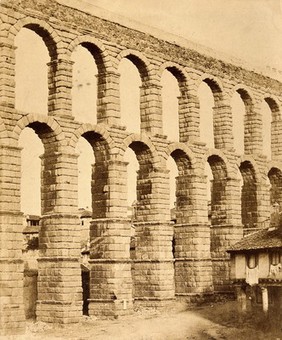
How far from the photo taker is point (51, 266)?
2884cm

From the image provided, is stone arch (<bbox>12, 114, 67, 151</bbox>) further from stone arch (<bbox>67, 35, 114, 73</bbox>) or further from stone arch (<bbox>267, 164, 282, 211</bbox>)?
stone arch (<bbox>267, 164, 282, 211</bbox>)

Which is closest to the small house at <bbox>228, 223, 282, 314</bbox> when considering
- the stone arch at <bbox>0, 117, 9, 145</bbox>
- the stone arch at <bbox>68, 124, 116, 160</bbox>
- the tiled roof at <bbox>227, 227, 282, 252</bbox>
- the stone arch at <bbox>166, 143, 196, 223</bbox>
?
the tiled roof at <bbox>227, 227, 282, 252</bbox>

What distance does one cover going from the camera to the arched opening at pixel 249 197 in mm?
41219

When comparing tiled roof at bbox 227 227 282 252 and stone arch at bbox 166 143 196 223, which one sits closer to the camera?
tiled roof at bbox 227 227 282 252

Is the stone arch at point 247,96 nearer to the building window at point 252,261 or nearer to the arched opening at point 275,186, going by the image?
the arched opening at point 275,186

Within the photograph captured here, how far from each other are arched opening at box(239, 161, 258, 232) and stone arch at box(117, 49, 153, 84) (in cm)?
928

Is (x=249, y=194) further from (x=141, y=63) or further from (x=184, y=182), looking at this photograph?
(x=141, y=63)

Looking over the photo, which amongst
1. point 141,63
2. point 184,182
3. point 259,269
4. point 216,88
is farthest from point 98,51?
point 259,269

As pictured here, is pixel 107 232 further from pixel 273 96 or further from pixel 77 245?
pixel 273 96

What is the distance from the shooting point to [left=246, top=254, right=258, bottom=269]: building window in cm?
2970

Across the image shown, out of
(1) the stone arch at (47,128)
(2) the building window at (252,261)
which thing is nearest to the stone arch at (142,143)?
(1) the stone arch at (47,128)

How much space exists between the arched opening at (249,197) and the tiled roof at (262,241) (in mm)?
9602

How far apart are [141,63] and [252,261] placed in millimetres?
10735

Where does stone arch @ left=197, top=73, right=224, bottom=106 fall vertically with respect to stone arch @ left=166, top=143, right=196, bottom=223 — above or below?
above
